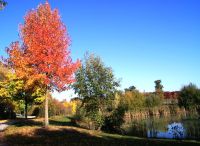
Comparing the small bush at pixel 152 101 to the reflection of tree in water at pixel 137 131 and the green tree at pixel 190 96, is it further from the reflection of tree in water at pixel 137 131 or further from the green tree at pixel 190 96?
the reflection of tree in water at pixel 137 131

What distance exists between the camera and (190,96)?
1997 inches

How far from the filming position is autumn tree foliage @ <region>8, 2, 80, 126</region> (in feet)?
80.1

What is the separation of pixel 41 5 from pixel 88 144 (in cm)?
1547

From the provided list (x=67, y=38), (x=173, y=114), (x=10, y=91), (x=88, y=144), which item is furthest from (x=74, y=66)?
(x=173, y=114)

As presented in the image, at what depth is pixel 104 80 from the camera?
91.9 ft

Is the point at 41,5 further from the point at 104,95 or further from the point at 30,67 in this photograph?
the point at 104,95

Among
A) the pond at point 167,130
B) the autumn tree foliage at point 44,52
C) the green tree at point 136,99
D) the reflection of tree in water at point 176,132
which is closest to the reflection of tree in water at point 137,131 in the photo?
the pond at point 167,130

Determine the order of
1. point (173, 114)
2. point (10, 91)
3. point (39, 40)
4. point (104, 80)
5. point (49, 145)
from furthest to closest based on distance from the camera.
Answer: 1. point (173, 114)
2. point (10, 91)
3. point (104, 80)
4. point (39, 40)
5. point (49, 145)

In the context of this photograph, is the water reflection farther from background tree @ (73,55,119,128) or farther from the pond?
background tree @ (73,55,119,128)

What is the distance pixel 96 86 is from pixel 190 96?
94.1 feet

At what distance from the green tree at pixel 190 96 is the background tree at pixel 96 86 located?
26.4 meters

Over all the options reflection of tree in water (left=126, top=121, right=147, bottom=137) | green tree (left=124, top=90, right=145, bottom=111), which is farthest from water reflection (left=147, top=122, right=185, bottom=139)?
green tree (left=124, top=90, right=145, bottom=111)

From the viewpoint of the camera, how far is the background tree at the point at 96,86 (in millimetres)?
28031

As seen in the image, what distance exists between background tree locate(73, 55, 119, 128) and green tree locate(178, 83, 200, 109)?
2636 centimetres
